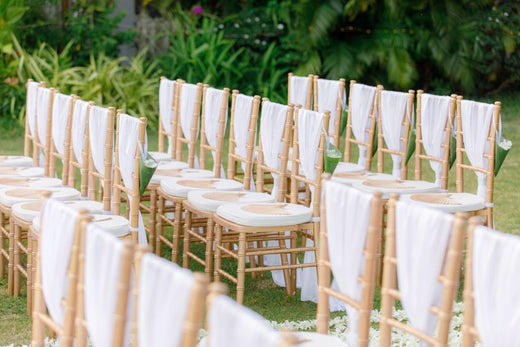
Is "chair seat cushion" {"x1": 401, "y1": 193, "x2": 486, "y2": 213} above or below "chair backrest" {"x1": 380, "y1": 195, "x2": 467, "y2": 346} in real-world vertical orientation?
below

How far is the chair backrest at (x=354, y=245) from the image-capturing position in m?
2.75

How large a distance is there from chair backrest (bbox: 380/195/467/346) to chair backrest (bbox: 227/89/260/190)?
8.12 feet

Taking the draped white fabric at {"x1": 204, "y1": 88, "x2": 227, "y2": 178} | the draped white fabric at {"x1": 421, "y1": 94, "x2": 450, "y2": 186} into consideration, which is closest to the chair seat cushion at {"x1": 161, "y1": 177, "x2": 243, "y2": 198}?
the draped white fabric at {"x1": 204, "y1": 88, "x2": 227, "y2": 178}

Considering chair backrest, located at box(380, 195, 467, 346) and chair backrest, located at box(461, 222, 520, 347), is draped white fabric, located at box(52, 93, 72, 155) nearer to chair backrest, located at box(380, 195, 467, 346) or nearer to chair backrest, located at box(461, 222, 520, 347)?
chair backrest, located at box(380, 195, 467, 346)

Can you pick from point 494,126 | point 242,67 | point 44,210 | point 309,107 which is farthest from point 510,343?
point 242,67

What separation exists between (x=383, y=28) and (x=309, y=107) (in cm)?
661

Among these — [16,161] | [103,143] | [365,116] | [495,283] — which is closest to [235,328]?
[495,283]

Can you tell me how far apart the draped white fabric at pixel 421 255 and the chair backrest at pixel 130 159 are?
196cm

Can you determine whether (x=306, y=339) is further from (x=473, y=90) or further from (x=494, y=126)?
(x=473, y=90)

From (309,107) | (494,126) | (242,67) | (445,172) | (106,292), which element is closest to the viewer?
(106,292)

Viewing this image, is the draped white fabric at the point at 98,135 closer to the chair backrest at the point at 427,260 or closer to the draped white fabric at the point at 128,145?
the draped white fabric at the point at 128,145

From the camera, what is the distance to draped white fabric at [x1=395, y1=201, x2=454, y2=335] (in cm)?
252

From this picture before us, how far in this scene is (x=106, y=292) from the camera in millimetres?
2246

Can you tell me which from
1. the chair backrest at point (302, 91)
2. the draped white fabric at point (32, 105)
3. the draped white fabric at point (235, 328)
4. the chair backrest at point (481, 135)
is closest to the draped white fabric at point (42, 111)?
the draped white fabric at point (32, 105)
